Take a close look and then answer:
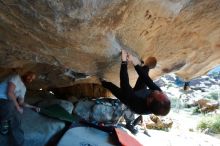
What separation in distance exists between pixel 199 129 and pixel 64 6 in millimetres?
10877

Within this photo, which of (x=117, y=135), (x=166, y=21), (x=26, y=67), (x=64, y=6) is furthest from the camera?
(x=26, y=67)

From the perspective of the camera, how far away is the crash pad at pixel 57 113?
21.9 feet

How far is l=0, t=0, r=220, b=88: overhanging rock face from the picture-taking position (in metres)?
4.09

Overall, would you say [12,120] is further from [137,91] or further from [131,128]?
[131,128]

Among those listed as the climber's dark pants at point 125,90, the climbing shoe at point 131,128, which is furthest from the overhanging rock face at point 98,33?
the climbing shoe at point 131,128

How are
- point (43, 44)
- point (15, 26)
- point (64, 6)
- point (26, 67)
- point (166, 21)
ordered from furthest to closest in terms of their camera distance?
1. point (26, 67)
2. point (166, 21)
3. point (43, 44)
4. point (15, 26)
5. point (64, 6)

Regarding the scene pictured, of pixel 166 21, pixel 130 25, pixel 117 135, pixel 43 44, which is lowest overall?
pixel 117 135

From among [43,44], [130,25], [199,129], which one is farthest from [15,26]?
[199,129]

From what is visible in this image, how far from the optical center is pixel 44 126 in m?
6.45

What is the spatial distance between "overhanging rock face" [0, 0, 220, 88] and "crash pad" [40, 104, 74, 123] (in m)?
0.75

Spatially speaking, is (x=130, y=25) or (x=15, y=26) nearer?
(x=15, y=26)

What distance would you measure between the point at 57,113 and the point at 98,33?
2.68 m

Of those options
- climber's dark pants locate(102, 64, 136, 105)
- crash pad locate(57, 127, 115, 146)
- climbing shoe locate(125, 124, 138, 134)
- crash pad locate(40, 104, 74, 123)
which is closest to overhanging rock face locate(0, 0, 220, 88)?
climber's dark pants locate(102, 64, 136, 105)

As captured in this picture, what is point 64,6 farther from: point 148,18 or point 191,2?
point 191,2
